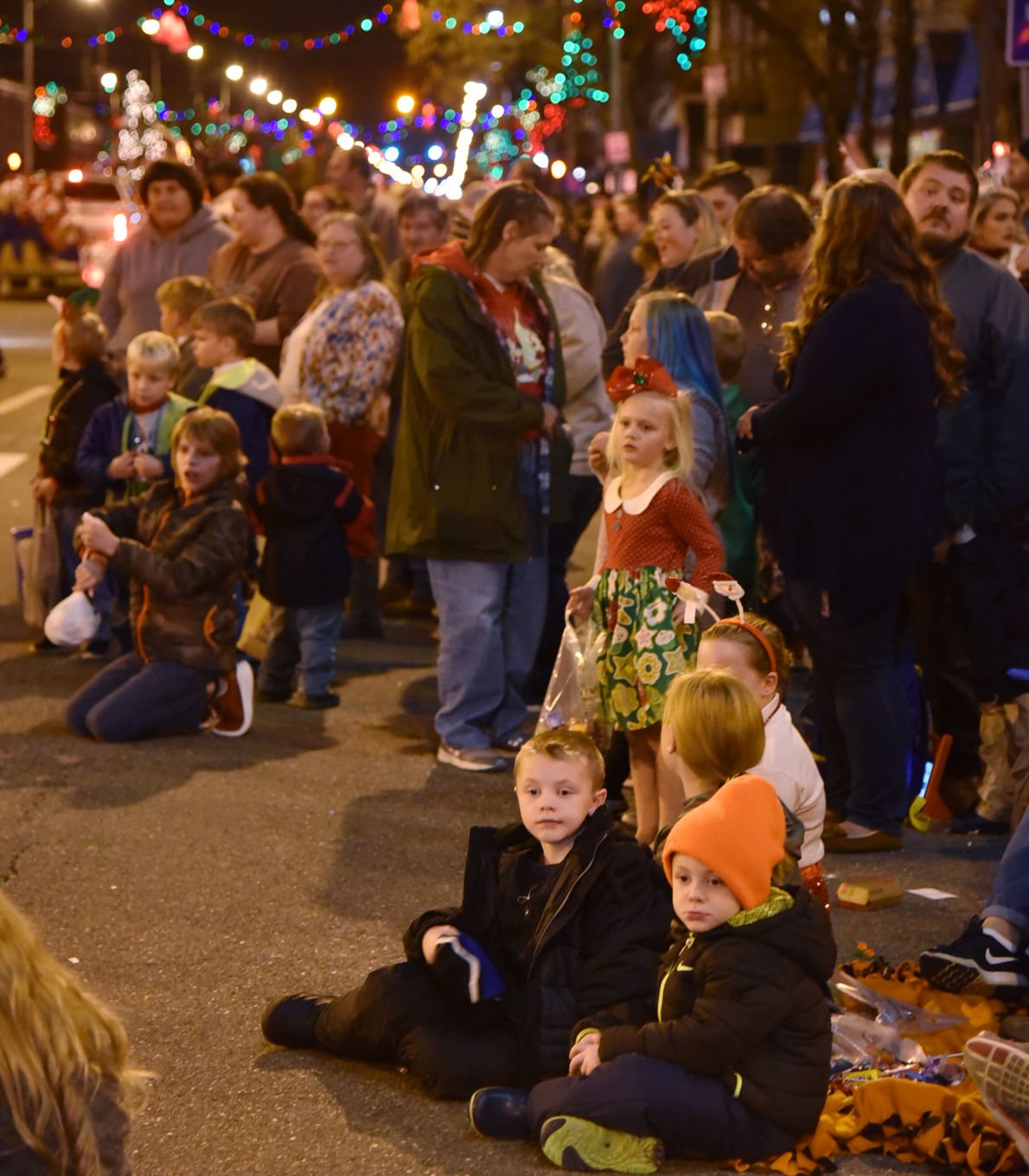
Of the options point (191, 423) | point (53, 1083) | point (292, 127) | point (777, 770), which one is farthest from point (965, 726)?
point (292, 127)

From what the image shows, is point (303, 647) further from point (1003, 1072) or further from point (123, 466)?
point (1003, 1072)

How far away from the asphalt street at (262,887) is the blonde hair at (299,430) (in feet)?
3.82

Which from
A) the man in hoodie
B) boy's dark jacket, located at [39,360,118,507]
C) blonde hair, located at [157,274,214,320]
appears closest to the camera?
boy's dark jacket, located at [39,360,118,507]

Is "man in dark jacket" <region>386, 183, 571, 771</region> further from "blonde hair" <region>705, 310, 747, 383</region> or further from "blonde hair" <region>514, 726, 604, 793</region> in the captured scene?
"blonde hair" <region>514, 726, 604, 793</region>

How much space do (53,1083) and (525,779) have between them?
6.24ft

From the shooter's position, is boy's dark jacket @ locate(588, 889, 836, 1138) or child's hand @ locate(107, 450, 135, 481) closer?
boy's dark jacket @ locate(588, 889, 836, 1138)

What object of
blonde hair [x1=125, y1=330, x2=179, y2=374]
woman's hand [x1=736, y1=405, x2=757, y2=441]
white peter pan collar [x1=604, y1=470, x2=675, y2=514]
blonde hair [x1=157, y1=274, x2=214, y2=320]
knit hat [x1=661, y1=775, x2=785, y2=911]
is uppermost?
blonde hair [x1=157, y1=274, x2=214, y2=320]

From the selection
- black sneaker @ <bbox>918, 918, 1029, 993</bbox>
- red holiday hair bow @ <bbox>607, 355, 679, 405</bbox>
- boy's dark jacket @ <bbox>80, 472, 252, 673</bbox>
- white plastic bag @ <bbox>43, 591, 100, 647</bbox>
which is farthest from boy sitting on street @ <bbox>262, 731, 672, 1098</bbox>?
white plastic bag @ <bbox>43, 591, 100, 647</bbox>

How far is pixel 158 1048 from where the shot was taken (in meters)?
→ 4.96

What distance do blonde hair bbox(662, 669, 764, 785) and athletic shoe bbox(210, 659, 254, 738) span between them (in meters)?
3.64

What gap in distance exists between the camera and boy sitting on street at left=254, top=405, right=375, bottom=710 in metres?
8.49

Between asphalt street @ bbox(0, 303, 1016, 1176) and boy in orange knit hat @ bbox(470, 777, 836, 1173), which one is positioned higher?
boy in orange knit hat @ bbox(470, 777, 836, 1173)

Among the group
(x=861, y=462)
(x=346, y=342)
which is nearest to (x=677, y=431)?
(x=861, y=462)

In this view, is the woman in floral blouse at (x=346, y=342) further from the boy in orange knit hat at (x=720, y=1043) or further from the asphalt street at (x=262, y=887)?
the boy in orange knit hat at (x=720, y=1043)
